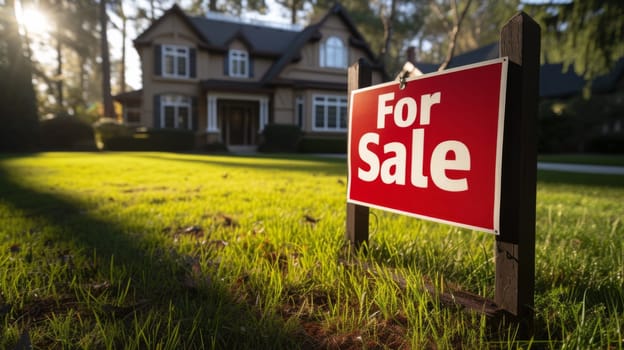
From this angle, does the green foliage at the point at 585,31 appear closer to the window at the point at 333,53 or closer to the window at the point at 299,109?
the window at the point at 299,109

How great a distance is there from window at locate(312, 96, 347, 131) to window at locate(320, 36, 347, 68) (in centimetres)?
210

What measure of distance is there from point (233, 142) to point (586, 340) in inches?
844

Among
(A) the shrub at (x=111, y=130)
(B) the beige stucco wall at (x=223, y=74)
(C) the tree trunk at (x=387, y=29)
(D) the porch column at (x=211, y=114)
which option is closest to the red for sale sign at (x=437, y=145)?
(A) the shrub at (x=111, y=130)

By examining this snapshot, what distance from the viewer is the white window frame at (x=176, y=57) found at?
18.4 m

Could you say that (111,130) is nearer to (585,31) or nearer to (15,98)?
(15,98)

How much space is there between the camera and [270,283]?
1498 millimetres

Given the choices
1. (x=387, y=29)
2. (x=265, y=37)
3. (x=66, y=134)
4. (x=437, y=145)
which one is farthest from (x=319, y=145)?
(x=437, y=145)

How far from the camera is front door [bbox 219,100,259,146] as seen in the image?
21359 mm

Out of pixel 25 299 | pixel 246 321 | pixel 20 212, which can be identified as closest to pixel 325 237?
pixel 246 321

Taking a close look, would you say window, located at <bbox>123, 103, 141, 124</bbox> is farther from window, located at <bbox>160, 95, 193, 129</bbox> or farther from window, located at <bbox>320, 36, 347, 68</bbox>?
window, located at <bbox>320, 36, 347, 68</bbox>

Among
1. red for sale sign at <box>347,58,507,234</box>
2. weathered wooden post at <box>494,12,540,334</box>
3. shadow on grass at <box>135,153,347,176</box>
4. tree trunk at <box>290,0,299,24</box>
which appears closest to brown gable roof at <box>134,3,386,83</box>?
tree trunk at <box>290,0,299,24</box>

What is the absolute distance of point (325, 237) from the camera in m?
2.09

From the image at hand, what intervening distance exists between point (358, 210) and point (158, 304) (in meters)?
1.00

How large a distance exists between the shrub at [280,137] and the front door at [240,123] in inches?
148
